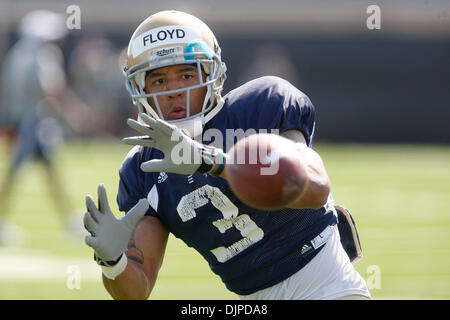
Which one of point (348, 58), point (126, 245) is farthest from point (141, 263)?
point (348, 58)

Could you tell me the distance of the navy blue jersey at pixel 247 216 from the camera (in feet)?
9.30

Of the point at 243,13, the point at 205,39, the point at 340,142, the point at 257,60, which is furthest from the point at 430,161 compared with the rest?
the point at 205,39

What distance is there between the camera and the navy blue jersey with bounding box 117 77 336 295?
2.84m

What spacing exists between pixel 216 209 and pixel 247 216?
118 mm

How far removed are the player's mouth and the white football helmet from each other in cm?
2

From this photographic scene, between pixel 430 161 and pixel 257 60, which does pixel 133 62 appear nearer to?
pixel 430 161

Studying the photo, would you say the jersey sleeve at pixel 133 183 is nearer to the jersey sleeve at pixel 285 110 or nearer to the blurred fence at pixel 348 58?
the jersey sleeve at pixel 285 110

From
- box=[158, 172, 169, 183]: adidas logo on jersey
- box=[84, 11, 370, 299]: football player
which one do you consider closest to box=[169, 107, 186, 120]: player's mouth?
box=[84, 11, 370, 299]: football player

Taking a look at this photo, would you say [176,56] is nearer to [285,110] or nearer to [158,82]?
[158,82]

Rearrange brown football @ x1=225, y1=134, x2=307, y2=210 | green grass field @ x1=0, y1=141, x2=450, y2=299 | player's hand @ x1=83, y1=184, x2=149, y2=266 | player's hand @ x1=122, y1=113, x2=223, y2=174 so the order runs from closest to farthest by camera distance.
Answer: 1. brown football @ x1=225, y1=134, x2=307, y2=210
2. player's hand @ x1=122, y1=113, x2=223, y2=174
3. player's hand @ x1=83, y1=184, x2=149, y2=266
4. green grass field @ x1=0, y1=141, x2=450, y2=299

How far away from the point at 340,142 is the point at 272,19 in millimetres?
3309

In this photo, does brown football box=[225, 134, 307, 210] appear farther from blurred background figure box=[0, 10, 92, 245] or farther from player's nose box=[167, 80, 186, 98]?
blurred background figure box=[0, 10, 92, 245]

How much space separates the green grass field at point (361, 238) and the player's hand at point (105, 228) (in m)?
2.22

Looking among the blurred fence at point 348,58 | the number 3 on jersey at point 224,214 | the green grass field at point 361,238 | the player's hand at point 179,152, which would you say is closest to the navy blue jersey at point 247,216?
the number 3 on jersey at point 224,214
